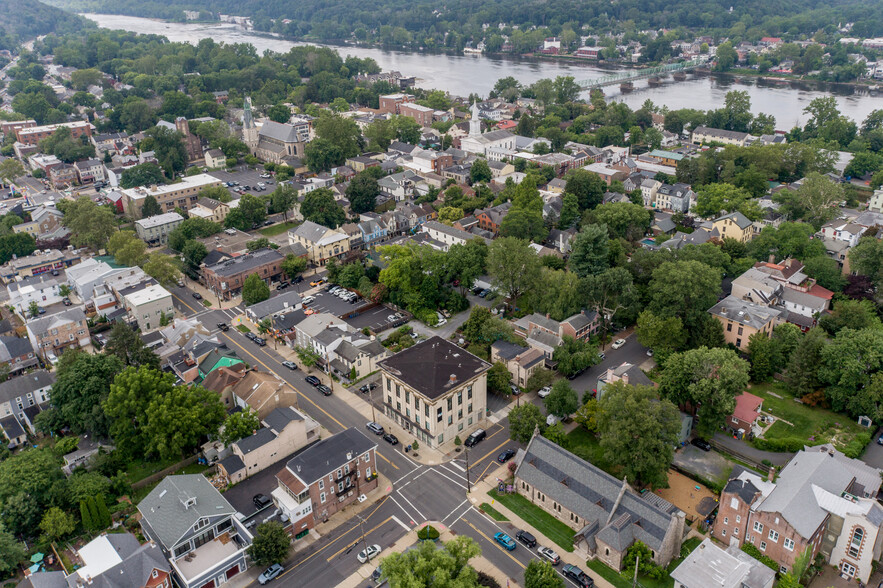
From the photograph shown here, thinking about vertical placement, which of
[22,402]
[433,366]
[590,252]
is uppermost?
[590,252]

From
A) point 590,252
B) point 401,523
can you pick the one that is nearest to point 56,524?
point 401,523

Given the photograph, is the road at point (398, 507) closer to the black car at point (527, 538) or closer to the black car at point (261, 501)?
the black car at point (527, 538)

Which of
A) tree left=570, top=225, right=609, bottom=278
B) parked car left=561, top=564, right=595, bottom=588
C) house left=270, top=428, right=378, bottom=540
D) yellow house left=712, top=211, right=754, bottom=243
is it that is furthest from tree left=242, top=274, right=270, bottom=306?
yellow house left=712, top=211, right=754, bottom=243

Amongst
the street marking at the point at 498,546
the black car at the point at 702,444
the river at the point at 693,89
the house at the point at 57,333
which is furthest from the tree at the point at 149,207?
the river at the point at 693,89

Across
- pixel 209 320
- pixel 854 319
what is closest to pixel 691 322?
pixel 854 319

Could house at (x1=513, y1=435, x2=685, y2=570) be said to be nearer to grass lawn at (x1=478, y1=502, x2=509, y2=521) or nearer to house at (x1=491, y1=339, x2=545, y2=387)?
grass lawn at (x1=478, y1=502, x2=509, y2=521)

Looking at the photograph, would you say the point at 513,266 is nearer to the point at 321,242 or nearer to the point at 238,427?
the point at 321,242
